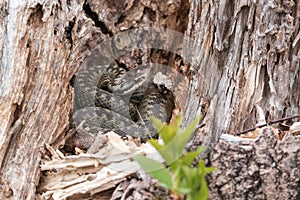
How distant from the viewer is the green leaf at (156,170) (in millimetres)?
1917

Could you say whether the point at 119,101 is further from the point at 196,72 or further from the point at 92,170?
the point at 92,170

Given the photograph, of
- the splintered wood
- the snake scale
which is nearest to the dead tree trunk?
the splintered wood

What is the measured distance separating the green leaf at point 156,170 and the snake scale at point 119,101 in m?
1.64

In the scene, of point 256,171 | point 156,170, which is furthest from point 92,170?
point 156,170

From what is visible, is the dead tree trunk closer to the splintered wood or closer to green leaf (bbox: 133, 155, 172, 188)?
the splintered wood

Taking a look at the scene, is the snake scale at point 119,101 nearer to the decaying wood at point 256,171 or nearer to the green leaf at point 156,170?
the decaying wood at point 256,171

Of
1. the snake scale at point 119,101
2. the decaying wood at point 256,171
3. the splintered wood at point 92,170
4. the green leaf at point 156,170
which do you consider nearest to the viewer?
the green leaf at point 156,170

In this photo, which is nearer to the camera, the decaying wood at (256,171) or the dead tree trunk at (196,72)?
the decaying wood at (256,171)

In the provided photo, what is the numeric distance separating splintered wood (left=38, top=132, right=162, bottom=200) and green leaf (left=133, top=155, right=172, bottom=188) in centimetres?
69

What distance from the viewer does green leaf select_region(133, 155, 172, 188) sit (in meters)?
1.92

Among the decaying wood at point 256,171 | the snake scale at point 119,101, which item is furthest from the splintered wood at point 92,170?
the snake scale at point 119,101

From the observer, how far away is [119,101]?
4453mm

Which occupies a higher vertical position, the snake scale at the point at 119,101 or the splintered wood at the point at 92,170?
the snake scale at the point at 119,101

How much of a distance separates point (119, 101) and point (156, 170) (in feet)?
8.24
